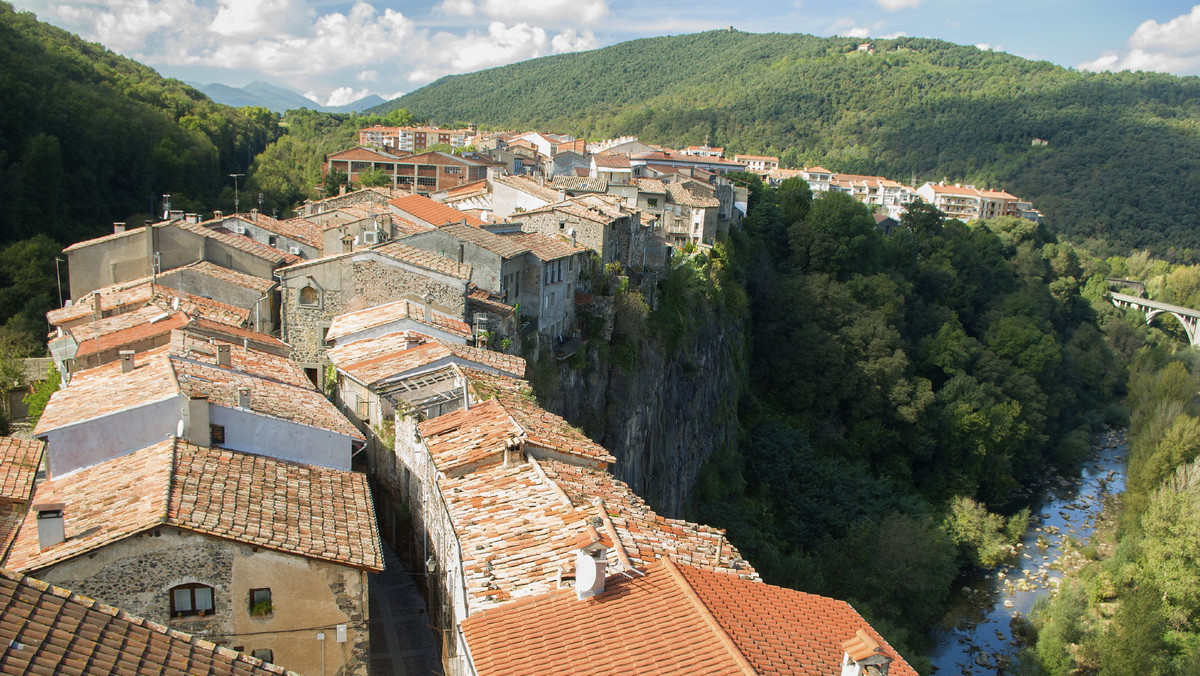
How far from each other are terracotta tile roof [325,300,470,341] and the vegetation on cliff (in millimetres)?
19161

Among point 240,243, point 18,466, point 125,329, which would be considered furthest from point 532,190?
point 18,466

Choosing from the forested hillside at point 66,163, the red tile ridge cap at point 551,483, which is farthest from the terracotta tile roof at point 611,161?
the red tile ridge cap at point 551,483

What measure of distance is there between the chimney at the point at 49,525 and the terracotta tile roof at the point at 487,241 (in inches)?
650

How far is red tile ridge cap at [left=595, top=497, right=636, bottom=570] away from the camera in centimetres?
1223

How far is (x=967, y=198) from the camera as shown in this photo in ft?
400

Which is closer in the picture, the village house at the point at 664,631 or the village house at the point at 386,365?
the village house at the point at 664,631

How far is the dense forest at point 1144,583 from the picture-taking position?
3228 cm

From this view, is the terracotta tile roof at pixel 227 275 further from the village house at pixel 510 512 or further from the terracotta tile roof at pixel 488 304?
the village house at pixel 510 512

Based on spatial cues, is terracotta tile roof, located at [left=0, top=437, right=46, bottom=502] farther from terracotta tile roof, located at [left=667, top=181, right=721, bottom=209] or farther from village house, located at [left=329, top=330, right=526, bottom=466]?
terracotta tile roof, located at [left=667, top=181, right=721, bottom=209]

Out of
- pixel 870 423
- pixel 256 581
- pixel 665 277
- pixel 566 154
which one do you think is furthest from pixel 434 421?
pixel 566 154

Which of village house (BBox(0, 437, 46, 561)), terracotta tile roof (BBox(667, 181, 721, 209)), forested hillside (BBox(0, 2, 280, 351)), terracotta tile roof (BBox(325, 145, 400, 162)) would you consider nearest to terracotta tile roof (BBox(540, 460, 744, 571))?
village house (BBox(0, 437, 46, 561))

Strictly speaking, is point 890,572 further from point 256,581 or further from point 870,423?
point 256,581

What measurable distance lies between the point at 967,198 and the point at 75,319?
389ft

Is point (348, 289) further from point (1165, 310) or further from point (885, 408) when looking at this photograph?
point (1165, 310)
